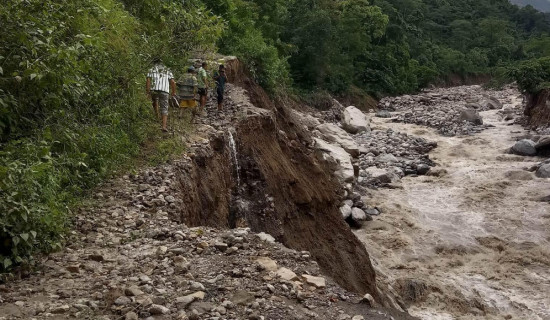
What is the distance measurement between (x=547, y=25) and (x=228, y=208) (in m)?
91.2

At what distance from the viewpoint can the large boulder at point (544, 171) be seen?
734 inches

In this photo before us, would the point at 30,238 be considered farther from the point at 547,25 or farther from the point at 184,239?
the point at 547,25

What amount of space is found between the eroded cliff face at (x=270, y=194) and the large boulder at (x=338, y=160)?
3.82 m

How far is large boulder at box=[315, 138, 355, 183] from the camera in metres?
16.7

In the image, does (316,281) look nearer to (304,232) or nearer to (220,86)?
(304,232)

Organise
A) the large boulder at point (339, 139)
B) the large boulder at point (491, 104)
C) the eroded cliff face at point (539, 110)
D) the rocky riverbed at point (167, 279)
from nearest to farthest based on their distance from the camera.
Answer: the rocky riverbed at point (167, 279), the large boulder at point (339, 139), the eroded cliff face at point (539, 110), the large boulder at point (491, 104)

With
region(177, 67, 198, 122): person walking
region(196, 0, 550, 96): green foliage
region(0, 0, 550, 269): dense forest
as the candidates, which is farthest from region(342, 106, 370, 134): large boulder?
region(177, 67, 198, 122): person walking

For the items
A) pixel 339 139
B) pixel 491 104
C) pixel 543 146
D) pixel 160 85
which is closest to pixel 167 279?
pixel 160 85

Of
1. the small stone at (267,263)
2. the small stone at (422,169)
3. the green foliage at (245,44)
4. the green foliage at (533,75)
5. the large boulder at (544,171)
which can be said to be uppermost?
the green foliage at (533,75)

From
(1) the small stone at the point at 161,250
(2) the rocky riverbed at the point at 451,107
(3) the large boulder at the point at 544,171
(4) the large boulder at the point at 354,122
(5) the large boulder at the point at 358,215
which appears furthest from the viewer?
(2) the rocky riverbed at the point at 451,107

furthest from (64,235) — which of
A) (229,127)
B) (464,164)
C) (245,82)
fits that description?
(464,164)

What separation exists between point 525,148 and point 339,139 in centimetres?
844

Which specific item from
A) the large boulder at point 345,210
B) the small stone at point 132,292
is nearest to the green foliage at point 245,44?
the large boulder at point 345,210

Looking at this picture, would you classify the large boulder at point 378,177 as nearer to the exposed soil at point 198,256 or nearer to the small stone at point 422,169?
the small stone at point 422,169
